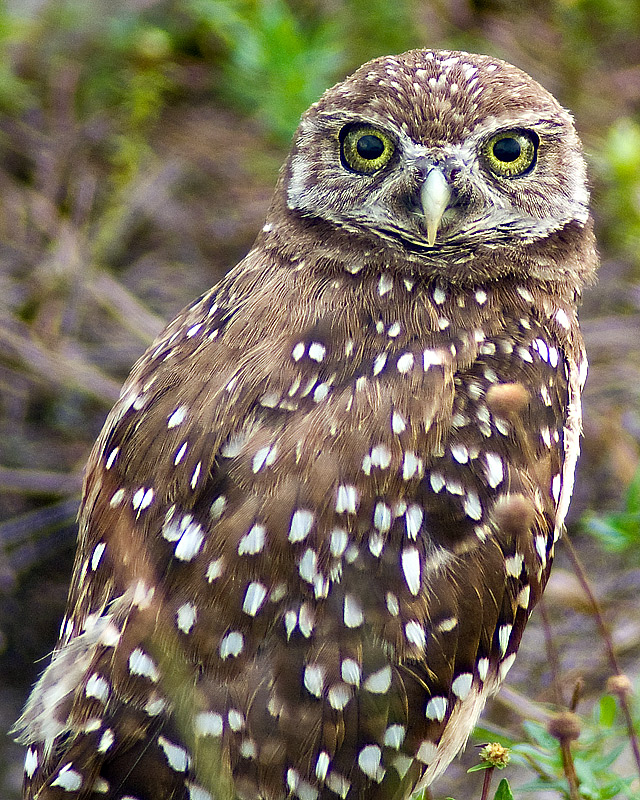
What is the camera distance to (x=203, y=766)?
1818 millimetres

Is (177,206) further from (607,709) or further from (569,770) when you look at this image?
(569,770)

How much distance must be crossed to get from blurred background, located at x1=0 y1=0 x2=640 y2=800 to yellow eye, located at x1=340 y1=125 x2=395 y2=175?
124 centimetres

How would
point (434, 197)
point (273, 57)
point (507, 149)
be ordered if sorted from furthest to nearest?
point (273, 57) → point (507, 149) → point (434, 197)

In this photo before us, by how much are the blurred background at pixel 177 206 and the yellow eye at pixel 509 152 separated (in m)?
1.08

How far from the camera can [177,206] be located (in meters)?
4.28

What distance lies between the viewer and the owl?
1823 millimetres

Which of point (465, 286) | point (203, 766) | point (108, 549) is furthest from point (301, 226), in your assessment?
point (203, 766)

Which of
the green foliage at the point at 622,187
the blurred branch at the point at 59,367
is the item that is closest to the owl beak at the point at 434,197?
the blurred branch at the point at 59,367

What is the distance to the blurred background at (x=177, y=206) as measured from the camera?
132 inches

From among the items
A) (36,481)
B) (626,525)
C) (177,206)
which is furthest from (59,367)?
(626,525)

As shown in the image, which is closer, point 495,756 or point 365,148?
point 495,756

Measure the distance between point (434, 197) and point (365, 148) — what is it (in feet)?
0.77

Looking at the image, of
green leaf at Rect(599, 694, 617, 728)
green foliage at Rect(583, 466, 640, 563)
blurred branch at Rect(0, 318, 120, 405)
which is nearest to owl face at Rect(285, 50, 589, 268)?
green foliage at Rect(583, 466, 640, 563)

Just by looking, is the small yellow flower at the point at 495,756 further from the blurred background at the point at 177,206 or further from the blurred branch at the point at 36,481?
the blurred branch at the point at 36,481
